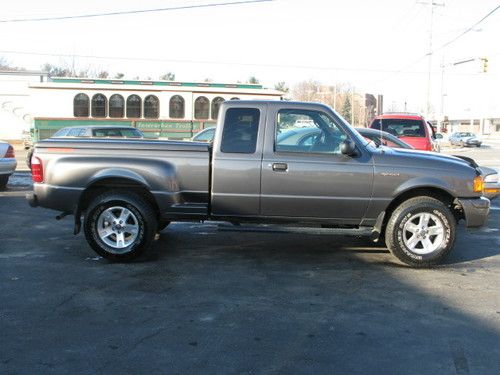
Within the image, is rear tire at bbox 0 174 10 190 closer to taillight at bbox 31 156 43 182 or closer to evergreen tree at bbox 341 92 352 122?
taillight at bbox 31 156 43 182

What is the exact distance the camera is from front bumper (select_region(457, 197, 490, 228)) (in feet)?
22.0

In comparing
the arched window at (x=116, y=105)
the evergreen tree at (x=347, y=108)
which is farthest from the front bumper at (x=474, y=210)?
the evergreen tree at (x=347, y=108)

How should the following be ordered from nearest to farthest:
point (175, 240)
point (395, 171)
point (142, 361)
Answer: point (142, 361) → point (395, 171) → point (175, 240)

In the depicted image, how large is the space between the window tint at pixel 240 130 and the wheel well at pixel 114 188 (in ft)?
3.64

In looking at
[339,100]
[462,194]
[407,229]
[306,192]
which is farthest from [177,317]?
[339,100]

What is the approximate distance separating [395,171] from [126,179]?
323cm

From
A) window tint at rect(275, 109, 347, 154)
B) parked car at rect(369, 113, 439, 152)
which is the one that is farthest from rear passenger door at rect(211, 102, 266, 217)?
parked car at rect(369, 113, 439, 152)

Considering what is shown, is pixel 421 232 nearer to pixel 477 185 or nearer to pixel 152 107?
pixel 477 185

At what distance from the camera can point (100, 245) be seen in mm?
6668

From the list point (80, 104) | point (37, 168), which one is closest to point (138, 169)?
point (37, 168)

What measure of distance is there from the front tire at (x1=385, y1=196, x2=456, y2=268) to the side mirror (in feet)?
2.94

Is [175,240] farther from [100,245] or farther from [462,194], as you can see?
[462,194]

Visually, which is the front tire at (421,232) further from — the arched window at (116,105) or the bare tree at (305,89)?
A: the bare tree at (305,89)

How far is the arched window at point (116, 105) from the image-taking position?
71.2 ft
